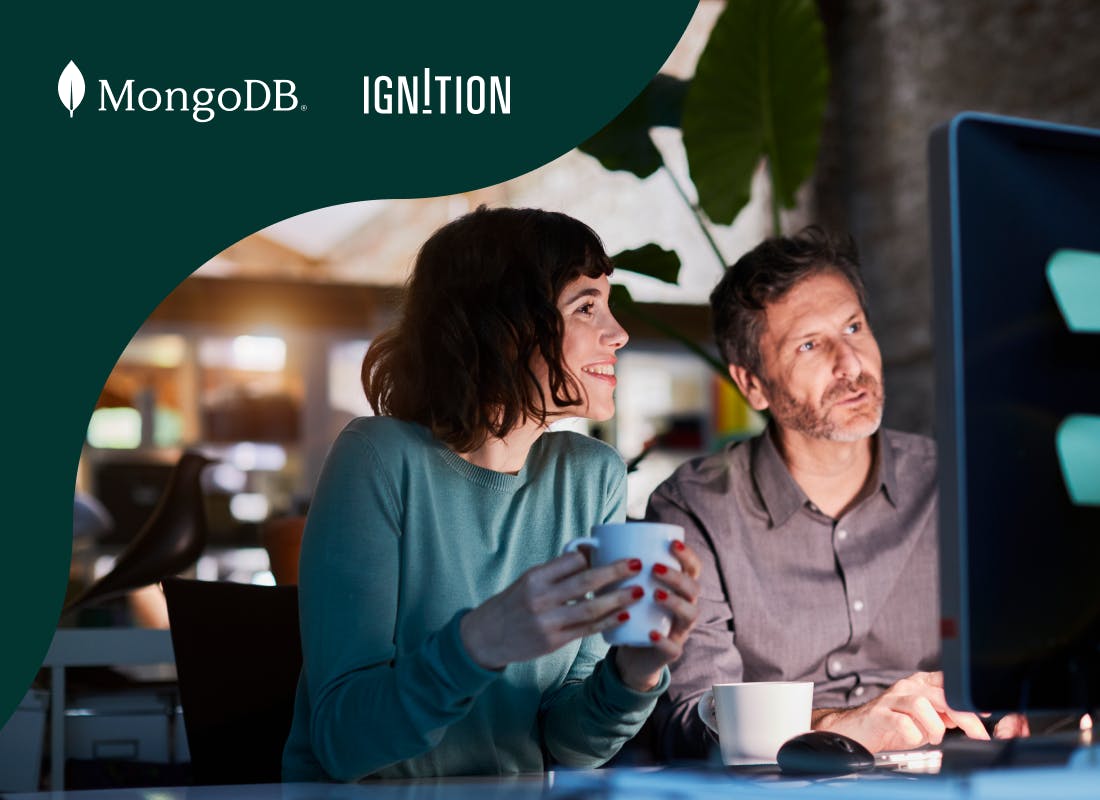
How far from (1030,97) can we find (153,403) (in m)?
→ 3.77

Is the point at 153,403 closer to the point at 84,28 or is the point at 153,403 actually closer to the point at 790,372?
the point at 84,28

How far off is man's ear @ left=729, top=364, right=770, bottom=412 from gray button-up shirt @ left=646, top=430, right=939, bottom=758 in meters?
0.15

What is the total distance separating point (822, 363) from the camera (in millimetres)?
1815

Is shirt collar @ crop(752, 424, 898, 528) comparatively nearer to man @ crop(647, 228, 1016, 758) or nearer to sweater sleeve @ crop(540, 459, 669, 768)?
man @ crop(647, 228, 1016, 758)

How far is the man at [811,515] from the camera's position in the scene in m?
1.63

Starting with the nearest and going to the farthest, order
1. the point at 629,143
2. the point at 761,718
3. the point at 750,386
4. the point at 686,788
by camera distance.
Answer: the point at 686,788, the point at 761,718, the point at 750,386, the point at 629,143

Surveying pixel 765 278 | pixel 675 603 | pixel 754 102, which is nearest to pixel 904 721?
pixel 675 603

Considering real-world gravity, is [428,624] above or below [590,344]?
below

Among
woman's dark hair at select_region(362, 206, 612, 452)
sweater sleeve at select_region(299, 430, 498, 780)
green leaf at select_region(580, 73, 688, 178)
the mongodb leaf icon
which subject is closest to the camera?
sweater sleeve at select_region(299, 430, 498, 780)

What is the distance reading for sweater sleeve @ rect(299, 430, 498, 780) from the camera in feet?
3.30

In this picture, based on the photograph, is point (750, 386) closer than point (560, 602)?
No

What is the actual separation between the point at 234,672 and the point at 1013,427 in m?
0.93

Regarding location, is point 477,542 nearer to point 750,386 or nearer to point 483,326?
point 483,326

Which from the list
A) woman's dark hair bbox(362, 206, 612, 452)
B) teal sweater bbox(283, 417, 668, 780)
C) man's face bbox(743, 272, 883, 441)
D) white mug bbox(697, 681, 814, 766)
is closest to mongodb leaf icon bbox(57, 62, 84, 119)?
woman's dark hair bbox(362, 206, 612, 452)
